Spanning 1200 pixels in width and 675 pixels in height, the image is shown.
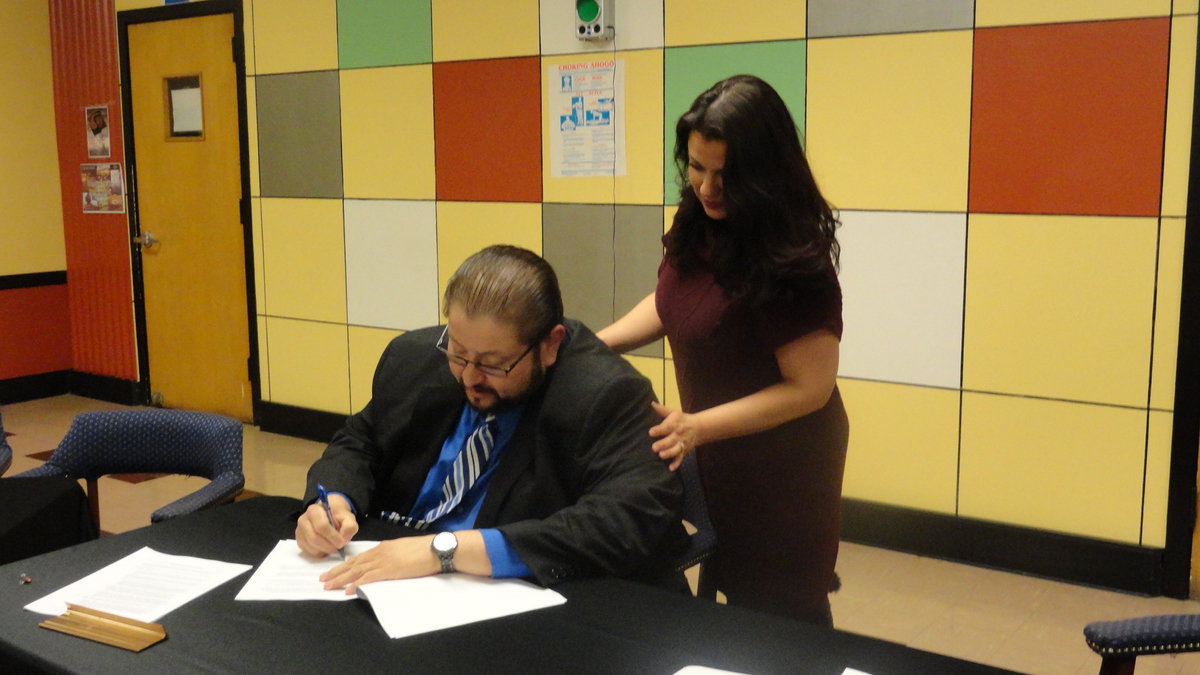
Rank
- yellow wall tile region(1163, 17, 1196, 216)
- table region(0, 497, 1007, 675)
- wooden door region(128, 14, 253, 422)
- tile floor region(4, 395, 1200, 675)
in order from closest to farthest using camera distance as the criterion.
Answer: table region(0, 497, 1007, 675) < tile floor region(4, 395, 1200, 675) < yellow wall tile region(1163, 17, 1196, 216) < wooden door region(128, 14, 253, 422)

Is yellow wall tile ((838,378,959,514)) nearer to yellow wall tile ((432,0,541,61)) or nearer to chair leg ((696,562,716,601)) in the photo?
chair leg ((696,562,716,601))

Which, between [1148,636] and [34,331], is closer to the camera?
[1148,636]

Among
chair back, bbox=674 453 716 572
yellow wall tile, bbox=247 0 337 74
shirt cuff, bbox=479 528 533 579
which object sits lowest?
chair back, bbox=674 453 716 572

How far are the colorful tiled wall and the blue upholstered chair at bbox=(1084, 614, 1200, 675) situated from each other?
1859 mm

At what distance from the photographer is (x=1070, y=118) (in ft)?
10.9

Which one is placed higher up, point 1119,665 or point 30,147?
point 30,147

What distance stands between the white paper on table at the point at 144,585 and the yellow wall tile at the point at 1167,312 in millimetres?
2882

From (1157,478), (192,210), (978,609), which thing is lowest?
(978,609)

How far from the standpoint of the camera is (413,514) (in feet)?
6.63

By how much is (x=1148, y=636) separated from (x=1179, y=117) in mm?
2138

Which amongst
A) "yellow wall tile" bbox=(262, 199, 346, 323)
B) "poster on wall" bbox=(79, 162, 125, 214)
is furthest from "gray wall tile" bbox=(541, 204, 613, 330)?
"poster on wall" bbox=(79, 162, 125, 214)

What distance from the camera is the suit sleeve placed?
1669mm

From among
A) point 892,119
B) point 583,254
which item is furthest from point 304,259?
point 892,119

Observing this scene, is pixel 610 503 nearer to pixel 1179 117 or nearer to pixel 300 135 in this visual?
pixel 1179 117
